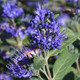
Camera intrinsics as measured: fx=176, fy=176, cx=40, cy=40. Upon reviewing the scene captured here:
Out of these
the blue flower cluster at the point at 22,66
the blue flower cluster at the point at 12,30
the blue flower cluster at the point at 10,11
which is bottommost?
the blue flower cluster at the point at 22,66

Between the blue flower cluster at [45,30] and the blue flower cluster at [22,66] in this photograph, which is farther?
the blue flower cluster at [22,66]

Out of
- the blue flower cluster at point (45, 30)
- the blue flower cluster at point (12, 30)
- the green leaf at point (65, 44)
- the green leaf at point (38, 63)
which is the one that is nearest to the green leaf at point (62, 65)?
the green leaf at point (65, 44)

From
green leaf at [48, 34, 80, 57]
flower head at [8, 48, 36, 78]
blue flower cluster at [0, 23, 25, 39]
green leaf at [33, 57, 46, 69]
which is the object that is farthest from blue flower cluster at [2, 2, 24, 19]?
green leaf at [33, 57, 46, 69]

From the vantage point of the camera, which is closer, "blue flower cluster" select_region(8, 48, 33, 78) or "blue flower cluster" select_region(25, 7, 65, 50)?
"blue flower cluster" select_region(25, 7, 65, 50)

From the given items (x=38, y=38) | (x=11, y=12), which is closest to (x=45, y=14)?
(x=38, y=38)

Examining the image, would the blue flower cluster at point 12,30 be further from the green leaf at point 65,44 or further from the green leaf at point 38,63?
the green leaf at point 38,63

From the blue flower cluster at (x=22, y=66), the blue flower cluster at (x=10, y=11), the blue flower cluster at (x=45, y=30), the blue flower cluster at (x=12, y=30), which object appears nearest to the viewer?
the blue flower cluster at (x=45, y=30)

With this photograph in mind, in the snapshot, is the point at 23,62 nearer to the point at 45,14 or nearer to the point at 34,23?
the point at 34,23

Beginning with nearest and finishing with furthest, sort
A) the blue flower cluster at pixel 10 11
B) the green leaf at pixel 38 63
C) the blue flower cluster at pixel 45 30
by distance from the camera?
the green leaf at pixel 38 63, the blue flower cluster at pixel 45 30, the blue flower cluster at pixel 10 11

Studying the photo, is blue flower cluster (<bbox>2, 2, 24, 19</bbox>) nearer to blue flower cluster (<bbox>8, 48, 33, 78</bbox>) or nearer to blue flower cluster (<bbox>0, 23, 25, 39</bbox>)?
blue flower cluster (<bbox>0, 23, 25, 39</bbox>)

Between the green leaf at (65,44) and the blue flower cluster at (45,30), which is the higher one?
the blue flower cluster at (45,30)
